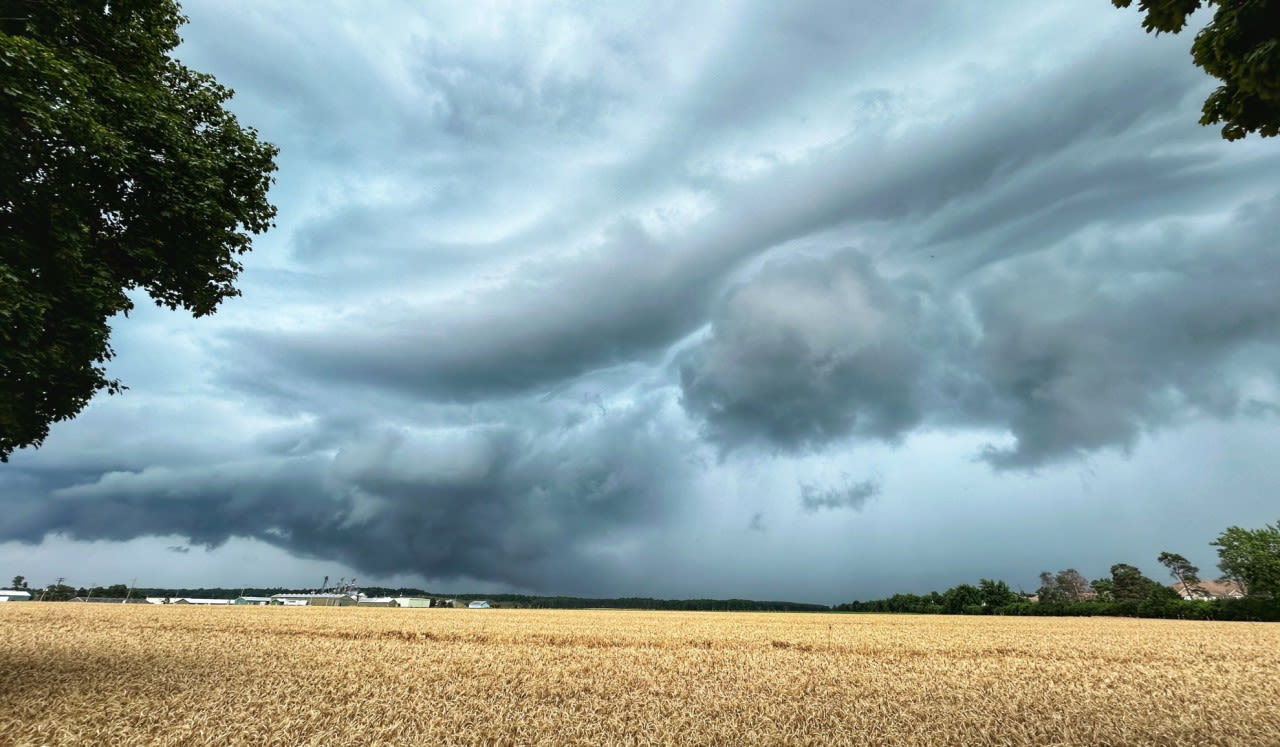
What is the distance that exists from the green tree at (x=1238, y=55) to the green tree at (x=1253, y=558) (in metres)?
94.5

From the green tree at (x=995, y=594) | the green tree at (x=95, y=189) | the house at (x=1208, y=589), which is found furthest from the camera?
the house at (x=1208, y=589)

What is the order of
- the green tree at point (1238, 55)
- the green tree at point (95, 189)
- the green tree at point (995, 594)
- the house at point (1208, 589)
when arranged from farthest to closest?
the house at point (1208, 589) → the green tree at point (995, 594) → the green tree at point (95, 189) → the green tree at point (1238, 55)

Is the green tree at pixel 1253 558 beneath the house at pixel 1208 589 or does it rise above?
above

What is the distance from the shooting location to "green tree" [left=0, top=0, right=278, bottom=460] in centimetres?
878

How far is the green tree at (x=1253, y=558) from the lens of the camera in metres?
67.9

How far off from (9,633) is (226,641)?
36.8 ft

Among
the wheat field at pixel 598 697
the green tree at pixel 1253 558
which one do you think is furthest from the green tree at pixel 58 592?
the green tree at pixel 1253 558

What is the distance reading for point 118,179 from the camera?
1080 cm

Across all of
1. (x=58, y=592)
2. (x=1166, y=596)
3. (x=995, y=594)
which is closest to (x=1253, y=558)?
(x=1166, y=596)

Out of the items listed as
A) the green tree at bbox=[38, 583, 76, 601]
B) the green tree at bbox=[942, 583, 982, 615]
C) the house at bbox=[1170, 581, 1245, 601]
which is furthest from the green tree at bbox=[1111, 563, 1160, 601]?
the green tree at bbox=[38, 583, 76, 601]

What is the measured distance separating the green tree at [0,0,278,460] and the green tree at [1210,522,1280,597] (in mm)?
104922

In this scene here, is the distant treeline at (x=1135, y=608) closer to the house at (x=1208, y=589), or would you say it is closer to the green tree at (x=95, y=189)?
the house at (x=1208, y=589)

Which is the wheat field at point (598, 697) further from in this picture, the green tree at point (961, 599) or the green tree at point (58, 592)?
the green tree at point (58, 592)

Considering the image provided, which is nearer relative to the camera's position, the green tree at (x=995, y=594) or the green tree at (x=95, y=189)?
the green tree at (x=95, y=189)
